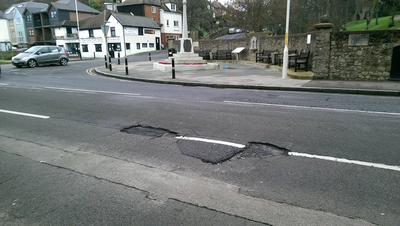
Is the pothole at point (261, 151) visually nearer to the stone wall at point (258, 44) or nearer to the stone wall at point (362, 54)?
the stone wall at point (362, 54)

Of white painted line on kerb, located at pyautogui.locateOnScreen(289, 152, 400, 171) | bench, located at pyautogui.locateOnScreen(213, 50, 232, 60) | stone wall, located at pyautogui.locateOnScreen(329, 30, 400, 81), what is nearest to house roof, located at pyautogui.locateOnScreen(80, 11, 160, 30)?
bench, located at pyautogui.locateOnScreen(213, 50, 232, 60)

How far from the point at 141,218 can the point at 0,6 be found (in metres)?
124

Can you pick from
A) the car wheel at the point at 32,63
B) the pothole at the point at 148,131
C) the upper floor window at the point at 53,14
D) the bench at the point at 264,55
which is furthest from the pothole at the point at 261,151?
the upper floor window at the point at 53,14

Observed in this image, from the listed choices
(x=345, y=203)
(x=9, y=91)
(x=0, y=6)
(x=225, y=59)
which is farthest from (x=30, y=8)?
(x=345, y=203)

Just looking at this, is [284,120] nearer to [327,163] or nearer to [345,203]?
[327,163]

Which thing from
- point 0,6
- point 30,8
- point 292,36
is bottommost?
point 292,36

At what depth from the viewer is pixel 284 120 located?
6805mm

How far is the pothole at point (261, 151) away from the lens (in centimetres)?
471

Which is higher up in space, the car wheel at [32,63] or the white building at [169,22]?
the white building at [169,22]

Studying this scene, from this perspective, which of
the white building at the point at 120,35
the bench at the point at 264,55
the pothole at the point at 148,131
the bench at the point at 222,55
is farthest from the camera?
the white building at the point at 120,35

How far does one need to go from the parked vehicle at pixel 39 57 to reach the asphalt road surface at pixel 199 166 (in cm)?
2030

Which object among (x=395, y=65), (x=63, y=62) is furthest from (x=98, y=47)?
(x=395, y=65)

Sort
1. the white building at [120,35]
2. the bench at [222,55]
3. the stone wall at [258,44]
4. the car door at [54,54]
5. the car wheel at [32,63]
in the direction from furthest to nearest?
1. the white building at [120,35]
2. the bench at [222,55]
3. the car door at [54,54]
4. the car wheel at [32,63]
5. the stone wall at [258,44]

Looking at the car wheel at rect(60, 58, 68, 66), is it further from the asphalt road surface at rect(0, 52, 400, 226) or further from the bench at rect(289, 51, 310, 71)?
the bench at rect(289, 51, 310, 71)
